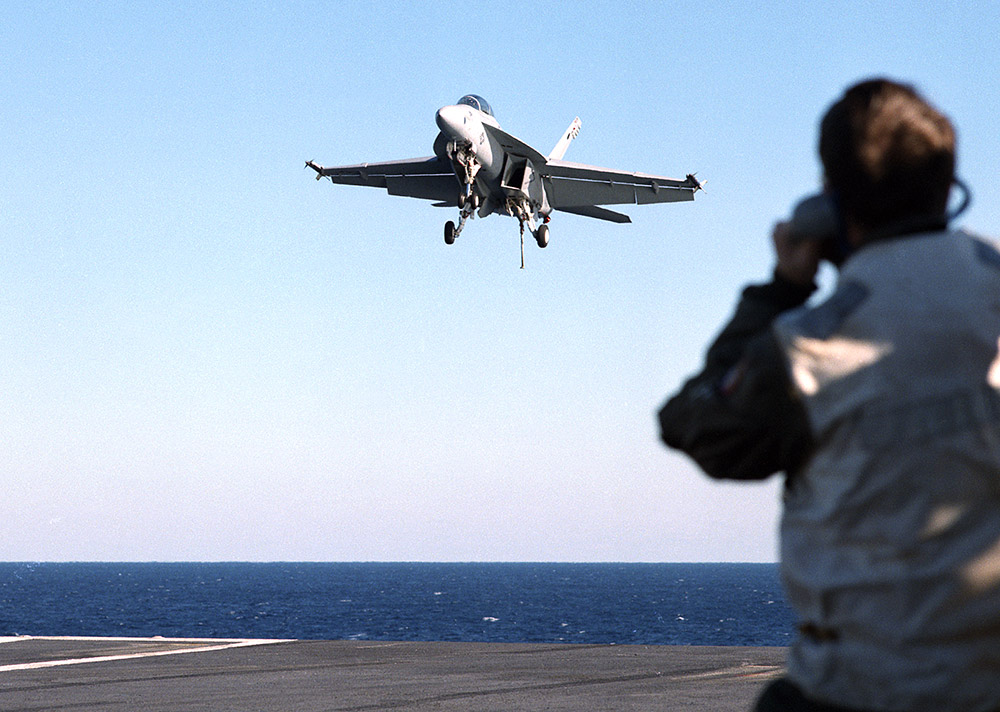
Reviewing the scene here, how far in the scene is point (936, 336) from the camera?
2.11 metres

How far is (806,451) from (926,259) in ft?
1.34

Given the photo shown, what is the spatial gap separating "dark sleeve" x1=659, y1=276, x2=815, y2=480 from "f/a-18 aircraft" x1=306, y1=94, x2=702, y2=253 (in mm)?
25511

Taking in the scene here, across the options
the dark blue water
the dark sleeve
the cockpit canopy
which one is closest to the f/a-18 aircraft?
the cockpit canopy

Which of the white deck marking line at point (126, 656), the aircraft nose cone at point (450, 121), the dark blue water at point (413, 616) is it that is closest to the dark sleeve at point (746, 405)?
the white deck marking line at point (126, 656)

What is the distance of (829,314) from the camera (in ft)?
7.09

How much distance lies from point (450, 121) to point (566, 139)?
57.7 feet

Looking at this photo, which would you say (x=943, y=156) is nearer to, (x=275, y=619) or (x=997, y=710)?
(x=997, y=710)

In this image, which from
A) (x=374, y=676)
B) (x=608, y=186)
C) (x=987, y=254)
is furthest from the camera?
(x=608, y=186)

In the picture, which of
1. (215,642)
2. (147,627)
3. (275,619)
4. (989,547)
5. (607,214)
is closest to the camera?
(989,547)

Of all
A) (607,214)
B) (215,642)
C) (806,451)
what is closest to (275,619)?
(607,214)

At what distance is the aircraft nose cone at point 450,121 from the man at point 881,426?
1005 inches

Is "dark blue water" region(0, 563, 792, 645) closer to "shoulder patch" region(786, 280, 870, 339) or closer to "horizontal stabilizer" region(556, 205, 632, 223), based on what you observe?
"horizontal stabilizer" region(556, 205, 632, 223)

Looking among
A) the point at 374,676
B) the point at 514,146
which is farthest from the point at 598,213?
the point at 374,676

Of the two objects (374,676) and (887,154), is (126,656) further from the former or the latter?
(887,154)
